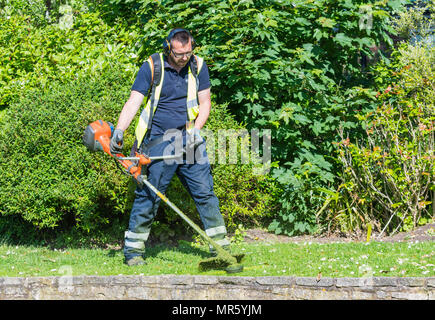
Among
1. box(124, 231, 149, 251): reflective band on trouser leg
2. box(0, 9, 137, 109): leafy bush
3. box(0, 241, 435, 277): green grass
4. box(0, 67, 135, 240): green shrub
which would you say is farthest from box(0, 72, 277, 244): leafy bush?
box(124, 231, 149, 251): reflective band on trouser leg

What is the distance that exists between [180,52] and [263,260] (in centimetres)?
198

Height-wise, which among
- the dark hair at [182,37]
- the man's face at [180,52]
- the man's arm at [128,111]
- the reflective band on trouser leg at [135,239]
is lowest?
the reflective band on trouser leg at [135,239]

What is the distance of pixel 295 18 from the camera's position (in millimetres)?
6680

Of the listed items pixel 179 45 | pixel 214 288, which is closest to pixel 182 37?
pixel 179 45

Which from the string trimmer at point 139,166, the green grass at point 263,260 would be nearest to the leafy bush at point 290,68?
the green grass at point 263,260

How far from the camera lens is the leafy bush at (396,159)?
248 inches

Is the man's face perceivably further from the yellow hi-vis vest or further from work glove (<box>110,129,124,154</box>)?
work glove (<box>110,129,124,154</box>)

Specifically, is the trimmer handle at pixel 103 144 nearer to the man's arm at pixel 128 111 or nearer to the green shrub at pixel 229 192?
the man's arm at pixel 128 111

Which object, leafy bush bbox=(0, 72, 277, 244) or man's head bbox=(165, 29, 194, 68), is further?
leafy bush bbox=(0, 72, 277, 244)

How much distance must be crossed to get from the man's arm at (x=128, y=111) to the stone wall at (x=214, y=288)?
125cm

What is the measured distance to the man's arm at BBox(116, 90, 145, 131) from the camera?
4.95 m

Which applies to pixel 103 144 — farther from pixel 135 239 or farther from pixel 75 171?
pixel 75 171

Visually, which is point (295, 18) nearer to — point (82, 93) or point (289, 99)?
point (289, 99)
